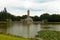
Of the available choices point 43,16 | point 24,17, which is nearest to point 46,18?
point 43,16

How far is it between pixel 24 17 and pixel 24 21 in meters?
2.82

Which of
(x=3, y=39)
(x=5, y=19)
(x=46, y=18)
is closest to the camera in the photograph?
(x=3, y=39)

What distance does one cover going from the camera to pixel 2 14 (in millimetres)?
112750

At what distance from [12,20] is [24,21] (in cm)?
688

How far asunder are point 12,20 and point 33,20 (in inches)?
479

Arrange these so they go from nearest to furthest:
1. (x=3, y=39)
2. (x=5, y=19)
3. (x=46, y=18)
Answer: (x=3, y=39) → (x=46, y=18) → (x=5, y=19)

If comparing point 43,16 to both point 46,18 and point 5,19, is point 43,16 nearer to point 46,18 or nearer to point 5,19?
point 46,18

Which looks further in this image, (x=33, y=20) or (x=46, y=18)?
(x=33, y=20)

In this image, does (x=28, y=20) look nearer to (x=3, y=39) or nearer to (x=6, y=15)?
(x=6, y=15)

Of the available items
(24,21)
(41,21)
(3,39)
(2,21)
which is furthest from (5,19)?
Answer: (3,39)

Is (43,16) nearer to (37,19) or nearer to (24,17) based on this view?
(37,19)

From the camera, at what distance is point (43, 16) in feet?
358

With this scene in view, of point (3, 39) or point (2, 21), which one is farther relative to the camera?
point (2, 21)

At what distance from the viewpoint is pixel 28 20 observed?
114m
